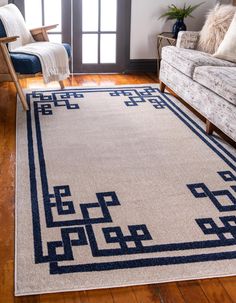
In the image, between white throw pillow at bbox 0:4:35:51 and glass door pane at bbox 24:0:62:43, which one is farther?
glass door pane at bbox 24:0:62:43

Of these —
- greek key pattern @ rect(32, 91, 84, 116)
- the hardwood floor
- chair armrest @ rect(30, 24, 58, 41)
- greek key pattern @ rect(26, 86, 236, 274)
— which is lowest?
the hardwood floor

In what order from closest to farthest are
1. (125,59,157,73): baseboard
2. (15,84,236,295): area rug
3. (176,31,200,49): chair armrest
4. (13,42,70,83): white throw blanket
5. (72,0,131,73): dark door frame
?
(15,84,236,295): area rug → (13,42,70,83): white throw blanket → (176,31,200,49): chair armrest → (72,0,131,73): dark door frame → (125,59,157,73): baseboard

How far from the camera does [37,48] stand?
3791 millimetres

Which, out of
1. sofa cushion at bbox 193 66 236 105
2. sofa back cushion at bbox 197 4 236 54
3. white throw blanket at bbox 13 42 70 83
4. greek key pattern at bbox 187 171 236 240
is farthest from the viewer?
sofa back cushion at bbox 197 4 236 54

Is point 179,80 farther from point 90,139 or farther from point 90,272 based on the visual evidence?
point 90,272

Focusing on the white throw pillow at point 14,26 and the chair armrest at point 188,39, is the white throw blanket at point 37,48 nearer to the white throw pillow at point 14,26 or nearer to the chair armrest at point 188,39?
the white throw pillow at point 14,26

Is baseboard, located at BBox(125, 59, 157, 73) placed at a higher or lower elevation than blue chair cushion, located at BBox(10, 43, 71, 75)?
lower

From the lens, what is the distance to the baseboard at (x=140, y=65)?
4.88 m

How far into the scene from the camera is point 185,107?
3.73 metres

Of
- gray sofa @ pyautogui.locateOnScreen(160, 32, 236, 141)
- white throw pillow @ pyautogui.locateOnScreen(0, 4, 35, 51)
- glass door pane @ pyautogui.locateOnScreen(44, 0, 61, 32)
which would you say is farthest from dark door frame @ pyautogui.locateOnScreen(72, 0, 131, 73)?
gray sofa @ pyautogui.locateOnScreen(160, 32, 236, 141)

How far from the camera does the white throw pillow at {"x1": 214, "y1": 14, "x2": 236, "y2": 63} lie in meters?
3.53

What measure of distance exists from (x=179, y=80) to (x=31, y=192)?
70.0 inches

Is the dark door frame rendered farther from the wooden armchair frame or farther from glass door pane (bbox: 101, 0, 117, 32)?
the wooden armchair frame

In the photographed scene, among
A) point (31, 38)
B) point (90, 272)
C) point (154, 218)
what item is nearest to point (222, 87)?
point (154, 218)
